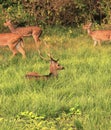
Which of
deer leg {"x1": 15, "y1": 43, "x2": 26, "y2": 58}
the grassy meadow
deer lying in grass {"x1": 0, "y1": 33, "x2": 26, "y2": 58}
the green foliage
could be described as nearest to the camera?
the grassy meadow

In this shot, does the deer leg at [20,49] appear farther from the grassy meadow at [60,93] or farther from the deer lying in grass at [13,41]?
the grassy meadow at [60,93]

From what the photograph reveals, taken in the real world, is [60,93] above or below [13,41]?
below

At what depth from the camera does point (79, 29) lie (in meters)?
16.9

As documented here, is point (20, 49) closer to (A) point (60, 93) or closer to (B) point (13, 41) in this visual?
(B) point (13, 41)

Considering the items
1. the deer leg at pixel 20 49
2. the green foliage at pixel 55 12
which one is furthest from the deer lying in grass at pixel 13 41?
the green foliage at pixel 55 12

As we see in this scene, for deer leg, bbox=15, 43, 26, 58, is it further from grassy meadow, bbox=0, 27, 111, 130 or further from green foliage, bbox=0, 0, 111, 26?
green foliage, bbox=0, 0, 111, 26

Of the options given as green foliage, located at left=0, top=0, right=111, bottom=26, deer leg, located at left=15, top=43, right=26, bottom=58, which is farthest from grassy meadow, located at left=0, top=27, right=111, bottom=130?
green foliage, located at left=0, top=0, right=111, bottom=26

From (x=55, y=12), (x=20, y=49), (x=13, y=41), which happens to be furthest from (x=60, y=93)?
(x=55, y=12)

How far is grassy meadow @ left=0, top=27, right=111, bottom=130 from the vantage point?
666 centimetres

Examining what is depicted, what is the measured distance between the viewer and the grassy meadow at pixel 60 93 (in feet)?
21.9

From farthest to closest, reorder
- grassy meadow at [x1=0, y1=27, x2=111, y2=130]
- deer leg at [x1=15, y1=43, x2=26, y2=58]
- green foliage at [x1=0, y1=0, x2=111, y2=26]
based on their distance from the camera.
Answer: green foliage at [x1=0, y1=0, x2=111, y2=26]
deer leg at [x1=15, y1=43, x2=26, y2=58]
grassy meadow at [x1=0, y1=27, x2=111, y2=130]

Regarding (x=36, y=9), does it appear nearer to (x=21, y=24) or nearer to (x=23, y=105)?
(x=21, y=24)

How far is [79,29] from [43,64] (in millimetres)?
6469

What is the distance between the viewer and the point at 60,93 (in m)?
8.05
